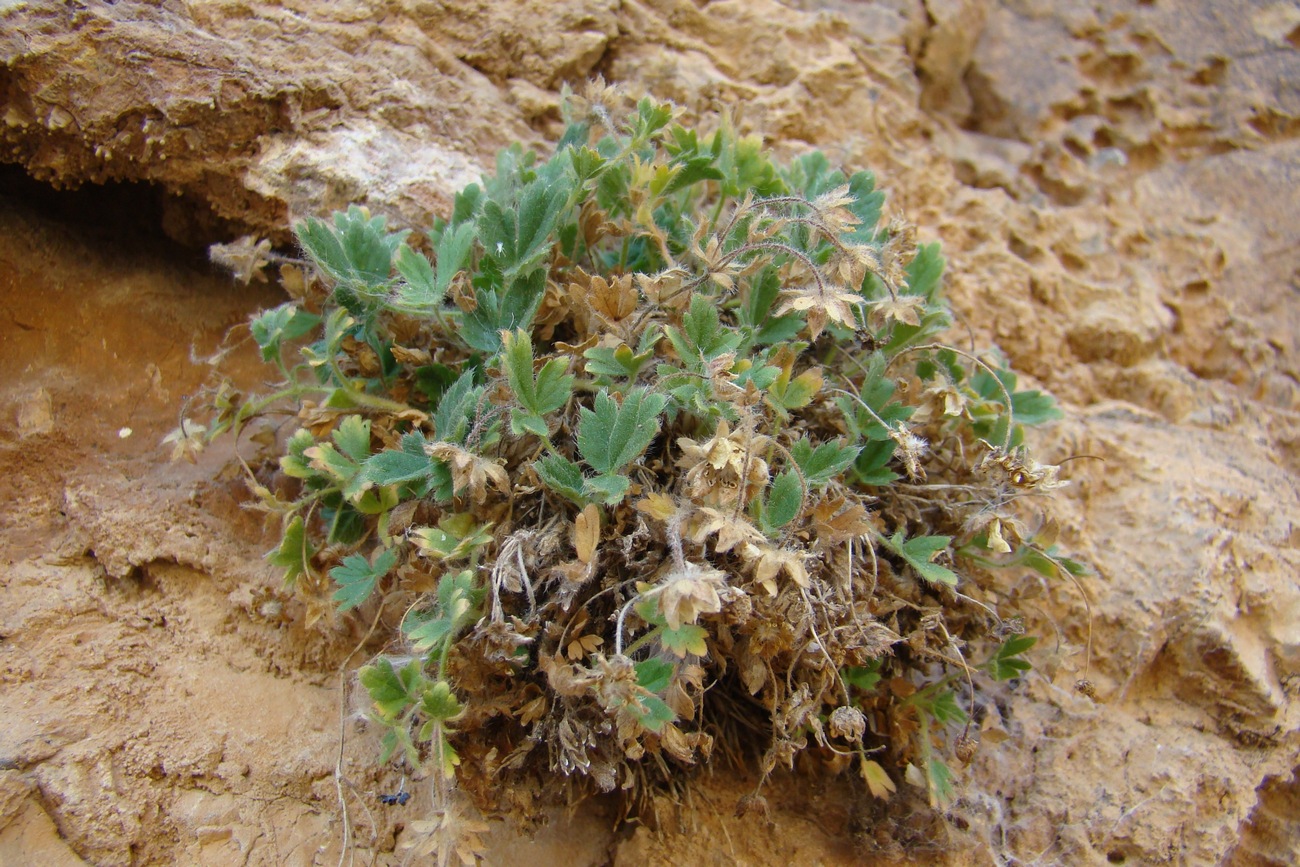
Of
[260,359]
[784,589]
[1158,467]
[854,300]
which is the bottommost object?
[260,359]

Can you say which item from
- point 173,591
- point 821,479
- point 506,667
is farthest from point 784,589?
point 173,591

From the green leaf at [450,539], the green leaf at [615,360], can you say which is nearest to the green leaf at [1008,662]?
the green leaf at [615,360]

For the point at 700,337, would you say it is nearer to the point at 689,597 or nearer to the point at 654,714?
the point at 689,597

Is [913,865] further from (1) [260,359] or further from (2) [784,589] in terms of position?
(1) [260,359]

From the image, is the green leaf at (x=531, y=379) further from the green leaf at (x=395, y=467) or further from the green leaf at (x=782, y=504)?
the green leaf at (x=782, y=504)

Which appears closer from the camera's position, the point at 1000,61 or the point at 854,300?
the point at 854,300

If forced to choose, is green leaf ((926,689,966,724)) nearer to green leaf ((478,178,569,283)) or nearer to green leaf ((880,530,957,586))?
green leaf ((880,530,957,586))

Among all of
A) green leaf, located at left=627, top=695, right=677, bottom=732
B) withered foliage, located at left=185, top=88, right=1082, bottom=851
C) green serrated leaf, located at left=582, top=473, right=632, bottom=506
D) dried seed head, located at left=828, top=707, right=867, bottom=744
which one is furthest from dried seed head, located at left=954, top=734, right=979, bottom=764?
green serrated leaf, located at left=582, top=473, right=632, bottom=506

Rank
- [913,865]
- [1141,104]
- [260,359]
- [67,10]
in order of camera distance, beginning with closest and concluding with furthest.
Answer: [913,865]
[67,10]
[260,359]
[1141,104]
